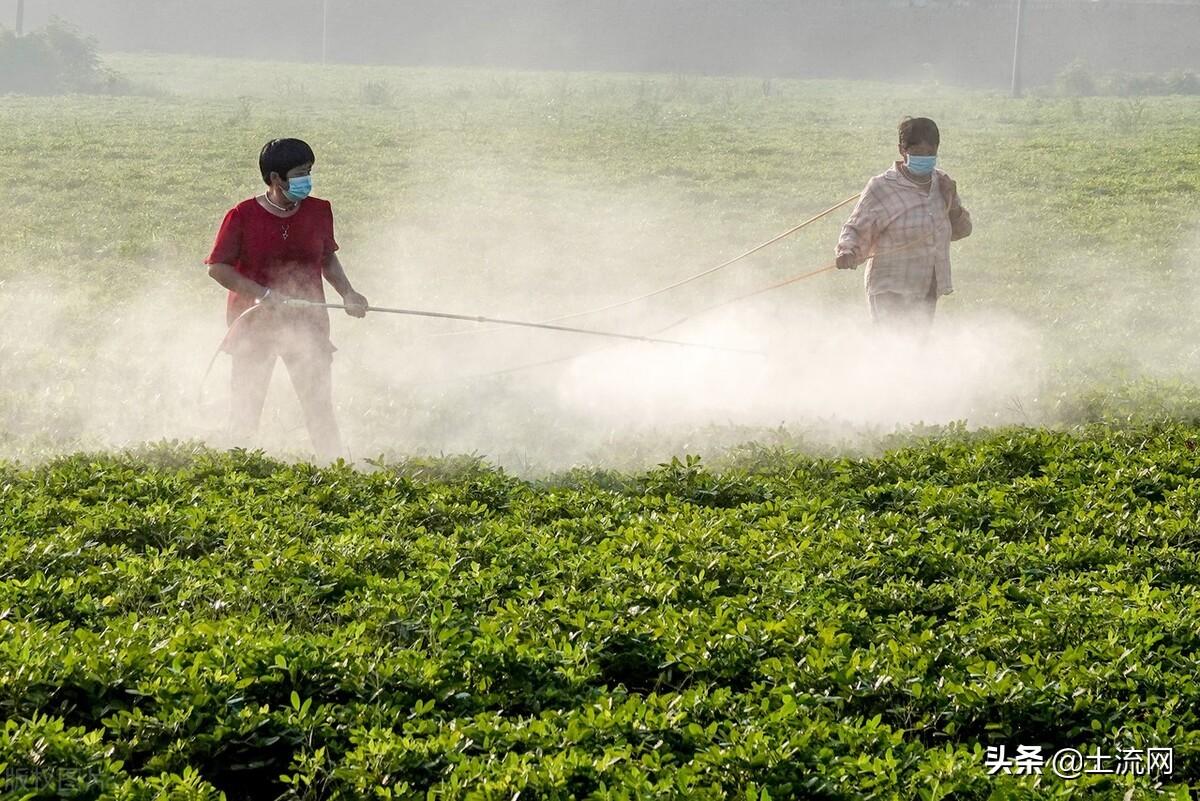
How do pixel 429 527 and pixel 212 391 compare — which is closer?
pixel 429 527

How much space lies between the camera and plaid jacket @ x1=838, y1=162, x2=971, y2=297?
30.7ft

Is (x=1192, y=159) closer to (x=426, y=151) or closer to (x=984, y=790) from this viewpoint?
(x=426, y=151)

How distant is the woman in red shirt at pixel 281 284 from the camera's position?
26.4ft

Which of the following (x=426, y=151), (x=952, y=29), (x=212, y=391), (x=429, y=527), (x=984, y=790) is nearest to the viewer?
(x=984, y=790)

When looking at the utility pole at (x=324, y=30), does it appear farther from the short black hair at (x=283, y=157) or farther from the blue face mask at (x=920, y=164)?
the short black hair at (x=283, y=157)

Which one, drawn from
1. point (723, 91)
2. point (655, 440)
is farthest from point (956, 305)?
point (723, 91)

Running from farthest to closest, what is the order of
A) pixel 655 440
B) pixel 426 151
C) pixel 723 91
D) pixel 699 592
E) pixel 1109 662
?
pixel 723 91, pixel 426 151, pixel 655 440, pixel 699 592, pixel 1109 662

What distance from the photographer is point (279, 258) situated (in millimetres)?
8227

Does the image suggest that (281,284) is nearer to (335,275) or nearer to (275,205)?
(335,275)

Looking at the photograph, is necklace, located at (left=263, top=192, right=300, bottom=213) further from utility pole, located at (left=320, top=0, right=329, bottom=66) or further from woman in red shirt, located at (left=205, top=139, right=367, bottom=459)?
utility pole, located at (left=320, top=0, right=329, bottom=66)

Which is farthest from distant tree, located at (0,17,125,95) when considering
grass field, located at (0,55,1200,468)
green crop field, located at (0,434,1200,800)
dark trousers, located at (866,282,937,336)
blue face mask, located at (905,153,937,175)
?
green crop field, located at (0,434,1200,800)

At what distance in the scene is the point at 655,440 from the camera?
922 cm

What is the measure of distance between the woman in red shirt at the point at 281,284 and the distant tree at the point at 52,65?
33407 millimetres

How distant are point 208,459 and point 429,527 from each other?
1527mm
